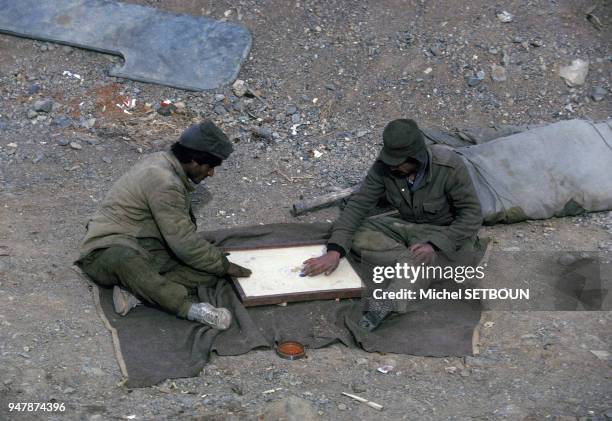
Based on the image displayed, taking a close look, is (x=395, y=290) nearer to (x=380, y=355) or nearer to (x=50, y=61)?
(x=380, y=355)

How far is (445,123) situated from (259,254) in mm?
2882

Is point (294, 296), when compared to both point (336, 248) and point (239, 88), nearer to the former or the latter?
point (336, 248)

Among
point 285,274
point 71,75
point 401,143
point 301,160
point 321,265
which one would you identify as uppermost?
point 401,143

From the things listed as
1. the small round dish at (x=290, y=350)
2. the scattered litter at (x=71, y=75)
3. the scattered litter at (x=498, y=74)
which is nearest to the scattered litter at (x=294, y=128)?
A: the scattered litter at (x=498, y=74)

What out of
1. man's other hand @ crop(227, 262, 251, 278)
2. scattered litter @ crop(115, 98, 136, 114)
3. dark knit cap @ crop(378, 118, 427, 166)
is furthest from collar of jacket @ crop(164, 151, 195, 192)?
scattered litter @ crop(115, 98, 136, 114)

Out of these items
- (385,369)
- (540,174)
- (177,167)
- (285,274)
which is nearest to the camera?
(385,369)

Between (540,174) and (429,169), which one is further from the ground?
(429,169)

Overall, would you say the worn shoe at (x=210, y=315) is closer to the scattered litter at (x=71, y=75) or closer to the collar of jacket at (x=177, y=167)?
the collar of jacket at (x=177, y=167)

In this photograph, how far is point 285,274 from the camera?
597 centimetres

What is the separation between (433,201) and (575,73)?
3.37m

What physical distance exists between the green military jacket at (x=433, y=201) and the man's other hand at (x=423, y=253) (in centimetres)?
5

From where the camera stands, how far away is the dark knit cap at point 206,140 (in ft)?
17.9

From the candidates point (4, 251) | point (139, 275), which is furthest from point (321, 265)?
point (4, 251)

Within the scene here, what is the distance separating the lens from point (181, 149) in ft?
18.2
